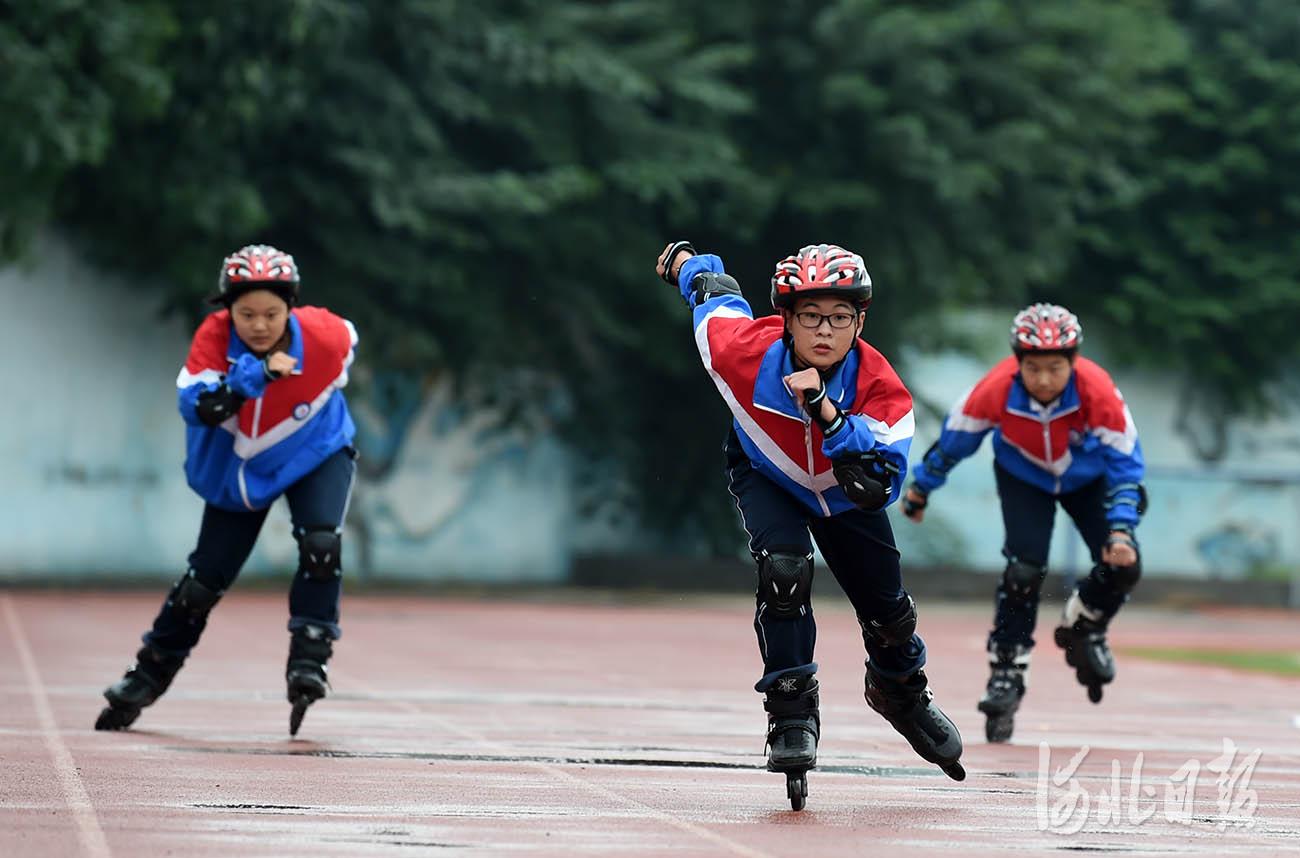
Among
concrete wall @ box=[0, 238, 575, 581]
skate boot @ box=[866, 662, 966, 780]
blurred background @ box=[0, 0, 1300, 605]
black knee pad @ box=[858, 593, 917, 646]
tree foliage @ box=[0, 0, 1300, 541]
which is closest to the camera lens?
black knee pad @ box=[858, 593, 917, 646]

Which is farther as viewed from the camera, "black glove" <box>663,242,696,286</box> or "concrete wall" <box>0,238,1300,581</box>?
"concrete wall" <box>0,238,1300,581</box>

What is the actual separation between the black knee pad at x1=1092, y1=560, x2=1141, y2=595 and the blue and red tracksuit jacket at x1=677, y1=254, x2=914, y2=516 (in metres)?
3.06

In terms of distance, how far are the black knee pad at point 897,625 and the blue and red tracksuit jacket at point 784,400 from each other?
361 mm

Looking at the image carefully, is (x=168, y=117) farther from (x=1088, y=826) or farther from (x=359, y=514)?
(x=1088, y=826)

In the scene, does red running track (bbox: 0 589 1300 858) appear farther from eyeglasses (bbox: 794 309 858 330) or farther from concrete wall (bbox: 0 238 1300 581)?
concrete wall (bbox: 0 238 1300 581)

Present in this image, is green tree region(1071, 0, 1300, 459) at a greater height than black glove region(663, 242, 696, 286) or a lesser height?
greater

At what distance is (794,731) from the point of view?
692cm

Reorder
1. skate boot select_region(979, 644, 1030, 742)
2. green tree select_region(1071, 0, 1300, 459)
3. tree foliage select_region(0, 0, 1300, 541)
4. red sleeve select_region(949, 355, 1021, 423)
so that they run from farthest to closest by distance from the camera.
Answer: green tree select_region(1071, 0, 1300, 459), tree foliage select_region(0, 0, 1300, 541), red sleeve select_region(949, 355, 1021, 423), skate boot select_region(979, 644, 1030, 742)

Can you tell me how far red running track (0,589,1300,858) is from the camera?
20.1 ft

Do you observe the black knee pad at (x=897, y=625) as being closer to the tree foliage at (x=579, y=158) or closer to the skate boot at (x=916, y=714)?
the skate boot at (x=916, y=714)

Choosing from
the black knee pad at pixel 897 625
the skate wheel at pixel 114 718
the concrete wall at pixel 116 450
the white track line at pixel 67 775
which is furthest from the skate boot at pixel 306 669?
the concrete wall at pixel 116 450

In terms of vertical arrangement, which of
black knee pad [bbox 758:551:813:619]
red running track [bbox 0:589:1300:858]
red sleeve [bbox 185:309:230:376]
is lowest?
red running track [bbox 0:589:1300:858]

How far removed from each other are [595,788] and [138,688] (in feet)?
7.90

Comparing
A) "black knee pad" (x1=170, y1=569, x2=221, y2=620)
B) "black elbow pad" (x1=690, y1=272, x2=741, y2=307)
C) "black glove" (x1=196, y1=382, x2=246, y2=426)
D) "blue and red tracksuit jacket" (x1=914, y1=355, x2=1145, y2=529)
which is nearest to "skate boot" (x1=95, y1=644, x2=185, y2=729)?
"black knee pad" (x1=170, y1=569, x2=221, y2=620)
